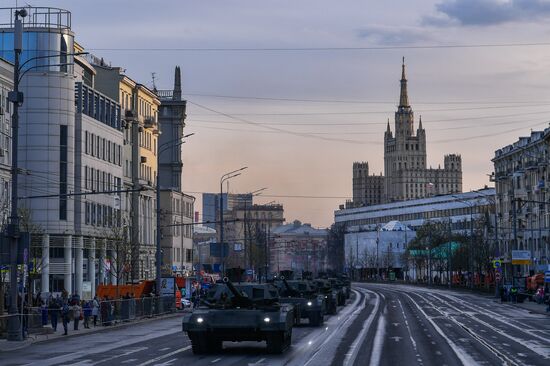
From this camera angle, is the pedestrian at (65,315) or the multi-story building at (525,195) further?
the multi-story building at (525,195)

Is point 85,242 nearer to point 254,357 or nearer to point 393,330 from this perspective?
point 393,330

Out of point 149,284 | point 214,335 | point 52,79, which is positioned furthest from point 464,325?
point 52,79

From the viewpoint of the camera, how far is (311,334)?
42344 mm

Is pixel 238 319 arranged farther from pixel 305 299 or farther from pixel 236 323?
pixel 305 299

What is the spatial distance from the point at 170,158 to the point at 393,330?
8511 centimetres

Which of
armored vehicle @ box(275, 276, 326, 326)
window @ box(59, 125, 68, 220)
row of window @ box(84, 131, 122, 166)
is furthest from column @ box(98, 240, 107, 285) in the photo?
armored vehicle @ box(275, 276, 326, 326)

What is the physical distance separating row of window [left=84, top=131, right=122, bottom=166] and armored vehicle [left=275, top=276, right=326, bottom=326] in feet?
127

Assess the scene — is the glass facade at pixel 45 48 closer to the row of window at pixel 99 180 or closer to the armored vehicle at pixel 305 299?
the row of window at pixel 99 180

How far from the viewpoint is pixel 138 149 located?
354 ft

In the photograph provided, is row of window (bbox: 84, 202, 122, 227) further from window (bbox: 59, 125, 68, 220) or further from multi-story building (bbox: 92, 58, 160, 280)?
multi-story building (bbox: 92, 58, 160, 280)

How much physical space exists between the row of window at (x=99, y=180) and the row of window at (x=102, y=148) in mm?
1214

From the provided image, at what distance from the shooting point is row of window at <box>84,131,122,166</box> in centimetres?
8588

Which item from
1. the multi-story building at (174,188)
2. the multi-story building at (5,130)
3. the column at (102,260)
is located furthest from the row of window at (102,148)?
the multi-story building at (174,188)

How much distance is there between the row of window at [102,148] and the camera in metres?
85.9
